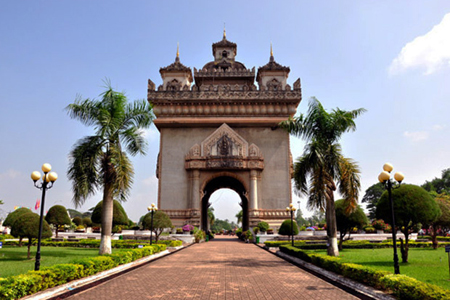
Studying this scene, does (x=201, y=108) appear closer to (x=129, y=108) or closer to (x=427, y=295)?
(x=129, y=108)

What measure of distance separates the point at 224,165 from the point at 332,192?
1806 cm

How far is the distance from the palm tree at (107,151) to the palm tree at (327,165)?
781 cm

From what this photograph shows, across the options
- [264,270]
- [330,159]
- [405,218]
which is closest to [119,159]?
[264,270]

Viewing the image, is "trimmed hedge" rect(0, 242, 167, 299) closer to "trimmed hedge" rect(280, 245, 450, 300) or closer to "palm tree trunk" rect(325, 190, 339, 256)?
"trimmed hedge" rect(280, 245, 450, 300)

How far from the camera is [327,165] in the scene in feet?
48.8

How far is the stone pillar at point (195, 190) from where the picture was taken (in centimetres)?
3199

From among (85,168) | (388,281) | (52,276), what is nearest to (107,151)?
(85,168)

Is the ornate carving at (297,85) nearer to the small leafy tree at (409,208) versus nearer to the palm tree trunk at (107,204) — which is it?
the small leafy tree at (409,208)

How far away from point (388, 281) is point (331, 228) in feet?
23.5

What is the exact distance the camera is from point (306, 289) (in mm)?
8570

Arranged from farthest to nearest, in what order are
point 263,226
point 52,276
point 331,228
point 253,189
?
point 253,189 → point 263,226 → point 331,228 → point 52,276

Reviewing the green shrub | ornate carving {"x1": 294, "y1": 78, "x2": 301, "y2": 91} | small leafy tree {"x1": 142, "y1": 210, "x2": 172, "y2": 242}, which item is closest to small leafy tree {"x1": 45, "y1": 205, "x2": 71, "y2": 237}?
small leafy tree {"x1": 142, "y1": 210, "x2": 172, "y2": 242}

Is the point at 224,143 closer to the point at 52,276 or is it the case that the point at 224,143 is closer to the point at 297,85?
the point at 297,85

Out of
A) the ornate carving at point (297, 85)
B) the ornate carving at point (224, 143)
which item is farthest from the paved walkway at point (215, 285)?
the ornate carving at point (297, 85)
